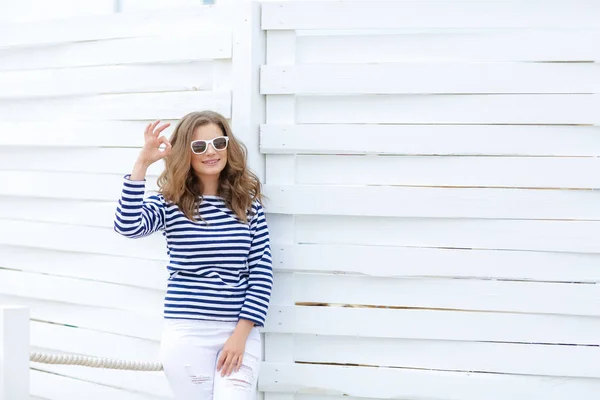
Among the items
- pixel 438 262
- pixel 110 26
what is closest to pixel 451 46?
pixel 438 262

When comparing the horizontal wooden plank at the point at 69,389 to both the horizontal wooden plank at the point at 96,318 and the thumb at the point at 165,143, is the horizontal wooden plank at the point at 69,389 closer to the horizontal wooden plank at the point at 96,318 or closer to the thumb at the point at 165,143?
the horizontal wooden plank at the point at 96,318

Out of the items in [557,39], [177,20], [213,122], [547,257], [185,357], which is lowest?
[185,357]

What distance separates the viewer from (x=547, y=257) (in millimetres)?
3100

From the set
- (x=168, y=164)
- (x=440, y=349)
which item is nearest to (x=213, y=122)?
(x=168, y=164)

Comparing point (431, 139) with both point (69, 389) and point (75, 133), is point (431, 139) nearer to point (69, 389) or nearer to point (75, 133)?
point (75, 133)

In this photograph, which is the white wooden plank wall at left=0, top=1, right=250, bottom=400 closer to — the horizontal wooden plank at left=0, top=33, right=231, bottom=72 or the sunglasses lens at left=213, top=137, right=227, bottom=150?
the horizontal wooden plank at left=0, top=33, right=231, bottom=72

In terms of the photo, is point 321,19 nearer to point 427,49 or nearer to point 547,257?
point 427,49

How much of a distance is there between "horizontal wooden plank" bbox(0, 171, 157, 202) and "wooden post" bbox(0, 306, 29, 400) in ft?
3.80

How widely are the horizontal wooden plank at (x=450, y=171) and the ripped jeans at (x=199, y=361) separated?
0.64 metres

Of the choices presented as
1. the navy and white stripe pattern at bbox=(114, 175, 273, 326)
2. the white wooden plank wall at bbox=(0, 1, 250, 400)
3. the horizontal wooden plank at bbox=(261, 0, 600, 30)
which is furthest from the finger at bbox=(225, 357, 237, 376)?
the horizontal wooden plank at bbox=(261, 0, 600, 30)

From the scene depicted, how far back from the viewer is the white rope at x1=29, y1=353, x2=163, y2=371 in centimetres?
259

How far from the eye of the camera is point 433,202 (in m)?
3.14

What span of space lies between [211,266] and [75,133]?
2.98 feet

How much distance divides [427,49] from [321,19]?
1.29 ft
